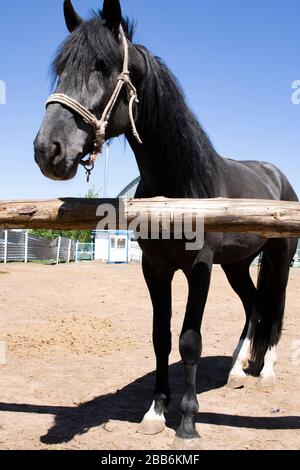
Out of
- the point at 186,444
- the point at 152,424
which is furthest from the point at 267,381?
the point at 186,444

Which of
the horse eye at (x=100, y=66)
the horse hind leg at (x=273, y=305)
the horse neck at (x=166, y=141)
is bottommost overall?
the horse hind leg at (x=273, y=305)

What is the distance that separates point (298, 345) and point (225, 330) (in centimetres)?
131

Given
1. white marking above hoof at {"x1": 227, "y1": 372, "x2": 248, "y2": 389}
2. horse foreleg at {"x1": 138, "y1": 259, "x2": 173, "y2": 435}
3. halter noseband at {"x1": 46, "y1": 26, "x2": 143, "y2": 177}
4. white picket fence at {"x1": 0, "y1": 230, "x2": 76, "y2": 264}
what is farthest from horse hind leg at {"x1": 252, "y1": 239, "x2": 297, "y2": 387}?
white picket fence at {"x1": 0, "y1": 230, "x2": 76, "y2": 264}

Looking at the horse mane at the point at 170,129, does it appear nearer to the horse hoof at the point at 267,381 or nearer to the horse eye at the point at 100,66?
the horse eye at the point at 100,66

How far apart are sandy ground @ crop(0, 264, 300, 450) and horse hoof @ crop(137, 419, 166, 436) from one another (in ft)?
0.16

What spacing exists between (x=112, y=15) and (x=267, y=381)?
3620 mm

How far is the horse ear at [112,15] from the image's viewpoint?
287cm

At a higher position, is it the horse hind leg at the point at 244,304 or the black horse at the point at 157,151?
the black horse at the point at 157,151

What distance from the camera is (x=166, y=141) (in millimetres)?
3215

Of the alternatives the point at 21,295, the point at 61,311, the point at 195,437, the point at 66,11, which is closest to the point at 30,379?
the point at 195,437

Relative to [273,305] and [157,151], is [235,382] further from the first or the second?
[157,151]

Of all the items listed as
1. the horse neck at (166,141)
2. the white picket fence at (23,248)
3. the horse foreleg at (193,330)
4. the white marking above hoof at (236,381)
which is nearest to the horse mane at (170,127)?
the horse neck at (166,141)

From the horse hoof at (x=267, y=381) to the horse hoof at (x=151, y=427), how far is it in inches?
60.6

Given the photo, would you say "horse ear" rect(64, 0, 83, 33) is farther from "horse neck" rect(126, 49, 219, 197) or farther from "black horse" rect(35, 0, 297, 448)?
"horse neck" rect(126, 49, 219, 197)
